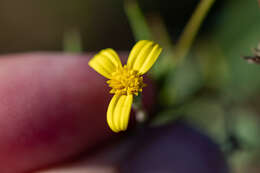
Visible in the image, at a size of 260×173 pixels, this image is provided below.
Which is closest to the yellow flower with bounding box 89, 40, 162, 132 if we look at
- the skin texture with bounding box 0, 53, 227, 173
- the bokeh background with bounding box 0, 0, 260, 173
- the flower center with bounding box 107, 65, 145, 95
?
the flower center with bounding box 107, 65, 145, 95

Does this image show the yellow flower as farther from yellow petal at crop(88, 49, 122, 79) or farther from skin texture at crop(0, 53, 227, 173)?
skin texture at crop(0, 53, 227, 173)

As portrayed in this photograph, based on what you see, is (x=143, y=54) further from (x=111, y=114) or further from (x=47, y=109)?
(x=47, y=109)

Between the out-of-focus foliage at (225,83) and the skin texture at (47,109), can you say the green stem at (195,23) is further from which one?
the skin texture at (47,109)

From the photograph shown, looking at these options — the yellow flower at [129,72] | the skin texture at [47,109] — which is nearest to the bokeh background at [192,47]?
the skin texture at [47,109]

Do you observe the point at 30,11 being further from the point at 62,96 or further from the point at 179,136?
the point at 179,136

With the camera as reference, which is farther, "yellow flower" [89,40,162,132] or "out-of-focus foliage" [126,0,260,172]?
"out-of-focus foliage" [126,0,260,172]

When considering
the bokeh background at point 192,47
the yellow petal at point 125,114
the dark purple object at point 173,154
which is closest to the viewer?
the yellow petal at point 125,114
